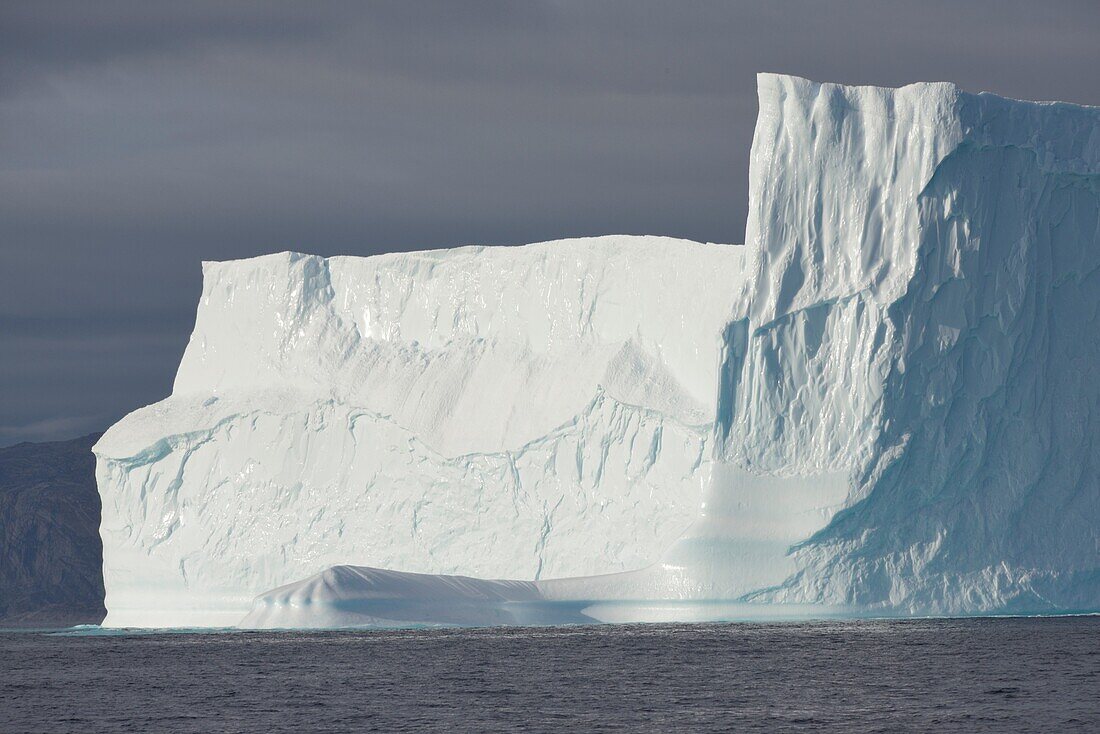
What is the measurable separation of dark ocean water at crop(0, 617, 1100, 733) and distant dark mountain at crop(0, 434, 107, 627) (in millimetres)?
55214

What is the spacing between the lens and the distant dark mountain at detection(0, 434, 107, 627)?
9481cm

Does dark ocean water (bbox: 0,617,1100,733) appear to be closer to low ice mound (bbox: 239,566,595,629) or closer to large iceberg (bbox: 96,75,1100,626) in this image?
low ice mound (bbox: 239,566,595,629)

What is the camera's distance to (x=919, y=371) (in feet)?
122

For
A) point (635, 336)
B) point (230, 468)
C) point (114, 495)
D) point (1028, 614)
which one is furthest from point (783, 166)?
point (114, 495)

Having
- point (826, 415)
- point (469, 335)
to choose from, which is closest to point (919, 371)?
point (826, 415)

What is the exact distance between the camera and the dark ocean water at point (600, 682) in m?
24.8

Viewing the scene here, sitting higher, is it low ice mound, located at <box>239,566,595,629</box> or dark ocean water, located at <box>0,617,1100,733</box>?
low ice mound, located at <box>239,566,595,629</box>

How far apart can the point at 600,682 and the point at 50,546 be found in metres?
73.8

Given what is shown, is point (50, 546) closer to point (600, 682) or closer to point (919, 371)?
point (919, 371)

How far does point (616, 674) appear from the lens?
30594mm

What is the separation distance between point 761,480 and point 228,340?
16.6 m

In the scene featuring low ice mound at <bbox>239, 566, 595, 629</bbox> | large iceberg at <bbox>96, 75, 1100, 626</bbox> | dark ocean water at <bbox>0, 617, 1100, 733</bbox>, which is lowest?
dark ocean water at <bbox>0, 617, 1100, 733</bbox>

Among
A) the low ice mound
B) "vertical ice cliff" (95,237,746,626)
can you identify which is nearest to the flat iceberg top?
"vertical ice cliff" (95,237,746,626)

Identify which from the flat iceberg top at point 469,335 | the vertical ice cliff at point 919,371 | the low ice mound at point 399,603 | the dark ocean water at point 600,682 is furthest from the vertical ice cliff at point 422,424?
the dark ocean water at point 600,682
